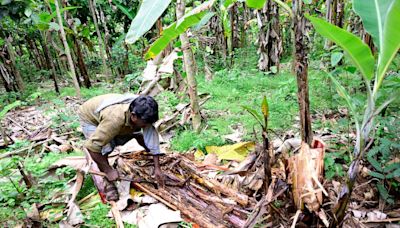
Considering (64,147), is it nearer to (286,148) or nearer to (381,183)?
(286,148)

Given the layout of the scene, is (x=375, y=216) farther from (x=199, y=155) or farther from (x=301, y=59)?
(x=199, y=155)

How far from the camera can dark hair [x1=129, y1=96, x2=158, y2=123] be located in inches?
95.2

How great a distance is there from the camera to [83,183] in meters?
2.99

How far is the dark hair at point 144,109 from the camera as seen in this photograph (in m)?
2.42

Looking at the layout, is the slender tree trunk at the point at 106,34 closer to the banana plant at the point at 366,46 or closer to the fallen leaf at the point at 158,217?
the fallen leaf at the point at 158,217

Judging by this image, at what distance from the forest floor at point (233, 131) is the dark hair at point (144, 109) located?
0.86 metres

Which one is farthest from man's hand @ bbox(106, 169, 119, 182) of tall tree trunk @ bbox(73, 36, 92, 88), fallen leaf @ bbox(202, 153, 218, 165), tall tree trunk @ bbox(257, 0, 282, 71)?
tall tree trunk @ bbox(73, 36, 92, 88)

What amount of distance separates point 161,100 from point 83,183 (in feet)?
8.69

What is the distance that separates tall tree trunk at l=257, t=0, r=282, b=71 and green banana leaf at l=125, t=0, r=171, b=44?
4.79 metres

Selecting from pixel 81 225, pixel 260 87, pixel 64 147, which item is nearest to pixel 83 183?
pixel 81 225

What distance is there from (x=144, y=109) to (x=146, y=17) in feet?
2.61

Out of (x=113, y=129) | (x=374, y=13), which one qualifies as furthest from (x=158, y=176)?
(x=374, y=13)

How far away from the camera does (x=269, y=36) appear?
22.2 feet

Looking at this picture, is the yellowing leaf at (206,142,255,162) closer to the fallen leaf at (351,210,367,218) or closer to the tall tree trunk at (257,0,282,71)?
the fallen leaf at (351,210,367,218)
